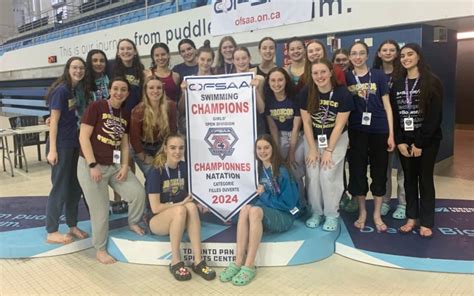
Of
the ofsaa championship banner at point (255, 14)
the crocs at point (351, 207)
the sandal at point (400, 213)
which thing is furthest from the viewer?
the ofsaa championship banner at point (255, 14)

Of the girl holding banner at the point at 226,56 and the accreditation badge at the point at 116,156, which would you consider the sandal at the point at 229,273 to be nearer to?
the accreditation badge at the point at 116,156

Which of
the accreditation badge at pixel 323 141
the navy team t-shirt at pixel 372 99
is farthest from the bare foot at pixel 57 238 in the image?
the navy team t-shirt at pixel 372 99

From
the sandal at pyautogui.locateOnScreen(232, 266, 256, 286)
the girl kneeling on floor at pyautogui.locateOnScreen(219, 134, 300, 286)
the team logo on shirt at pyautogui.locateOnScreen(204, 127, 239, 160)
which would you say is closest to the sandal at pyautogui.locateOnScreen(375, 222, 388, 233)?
the girl kneeling on floor at pyautogui.locateOnScreen(219, 134, 300, 286)

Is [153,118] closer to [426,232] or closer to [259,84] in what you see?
[259,84]

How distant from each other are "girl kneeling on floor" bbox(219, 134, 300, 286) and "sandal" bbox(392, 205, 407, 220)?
1001mm

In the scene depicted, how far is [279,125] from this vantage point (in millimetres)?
3102

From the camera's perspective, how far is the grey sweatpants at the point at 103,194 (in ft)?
9.12

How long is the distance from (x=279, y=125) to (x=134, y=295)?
1629 mm

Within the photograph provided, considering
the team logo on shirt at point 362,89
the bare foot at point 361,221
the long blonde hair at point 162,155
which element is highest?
the team logo on shirt at point 362,89

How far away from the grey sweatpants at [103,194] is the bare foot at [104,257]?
0.12 ft

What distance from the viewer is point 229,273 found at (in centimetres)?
257

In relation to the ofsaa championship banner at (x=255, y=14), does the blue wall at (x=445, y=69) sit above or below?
below

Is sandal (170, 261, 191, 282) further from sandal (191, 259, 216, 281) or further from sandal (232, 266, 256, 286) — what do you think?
sandal (232, 266, 256, 286)

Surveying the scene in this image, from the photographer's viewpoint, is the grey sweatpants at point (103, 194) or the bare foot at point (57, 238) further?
the bare foot at point (57, 238)
